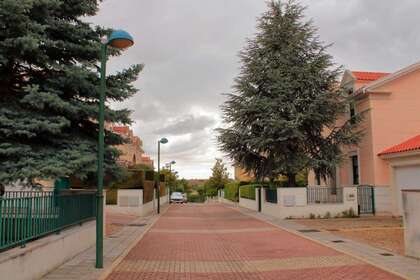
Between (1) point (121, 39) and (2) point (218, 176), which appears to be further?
(2) point (218, 176)

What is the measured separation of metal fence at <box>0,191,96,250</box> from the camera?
7835 millimetres

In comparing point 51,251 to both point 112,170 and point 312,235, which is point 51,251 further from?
point 312,235

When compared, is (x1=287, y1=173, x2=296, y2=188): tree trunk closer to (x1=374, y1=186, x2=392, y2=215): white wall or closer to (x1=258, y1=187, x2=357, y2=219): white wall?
(x1=258, y1=187, x2=357, y2=219): white wall

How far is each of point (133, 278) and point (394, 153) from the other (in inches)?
756

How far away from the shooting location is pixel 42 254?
360 inches

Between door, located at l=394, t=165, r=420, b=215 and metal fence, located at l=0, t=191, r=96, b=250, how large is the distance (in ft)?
55.4

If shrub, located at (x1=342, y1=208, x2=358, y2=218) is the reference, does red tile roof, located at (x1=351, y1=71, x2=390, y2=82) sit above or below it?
above

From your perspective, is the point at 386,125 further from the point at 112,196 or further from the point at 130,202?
the point at 112,196

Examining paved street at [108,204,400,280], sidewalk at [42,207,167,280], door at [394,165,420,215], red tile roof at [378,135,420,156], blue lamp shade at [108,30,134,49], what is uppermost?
blue lamp shade at [108,30,134,49]

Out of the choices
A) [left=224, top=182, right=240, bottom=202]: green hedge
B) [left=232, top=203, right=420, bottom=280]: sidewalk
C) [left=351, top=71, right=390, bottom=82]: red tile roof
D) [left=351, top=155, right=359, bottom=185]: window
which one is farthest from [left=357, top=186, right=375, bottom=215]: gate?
[left=224, top=182, right=240, bottom=202]: green hedge

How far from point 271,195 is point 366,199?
561cm

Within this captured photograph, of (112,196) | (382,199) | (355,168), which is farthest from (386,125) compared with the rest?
(112,196)

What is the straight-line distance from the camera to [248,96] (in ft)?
90.8

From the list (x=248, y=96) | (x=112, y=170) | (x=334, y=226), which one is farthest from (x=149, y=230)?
(x=248, y=96)
